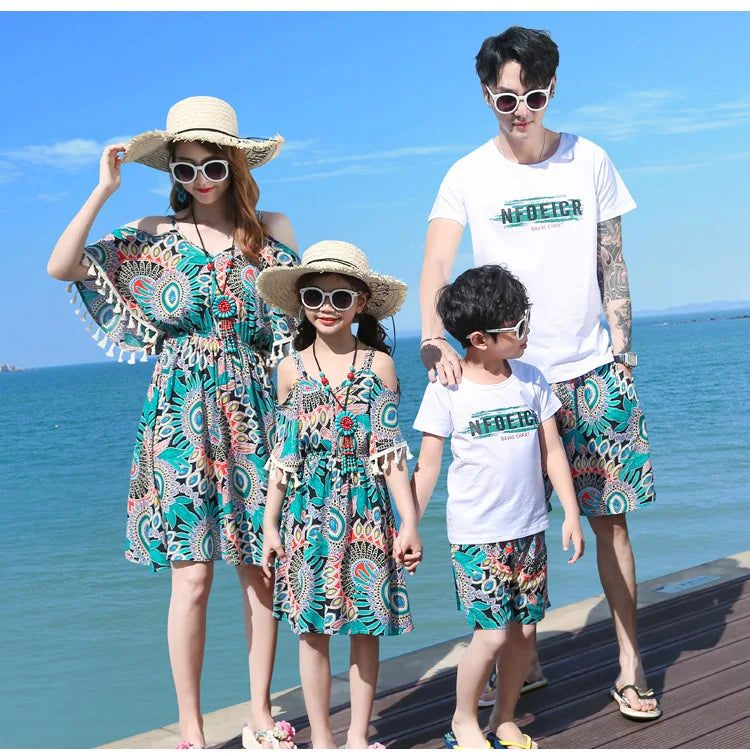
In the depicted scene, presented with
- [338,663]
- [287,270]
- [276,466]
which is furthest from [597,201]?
[338,663]

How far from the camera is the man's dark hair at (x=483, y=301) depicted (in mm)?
2736

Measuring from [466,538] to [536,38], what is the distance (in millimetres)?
1404

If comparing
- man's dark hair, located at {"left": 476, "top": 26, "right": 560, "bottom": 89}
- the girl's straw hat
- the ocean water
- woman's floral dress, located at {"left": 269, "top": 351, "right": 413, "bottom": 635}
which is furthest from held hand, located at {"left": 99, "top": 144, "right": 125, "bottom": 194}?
the ocean water

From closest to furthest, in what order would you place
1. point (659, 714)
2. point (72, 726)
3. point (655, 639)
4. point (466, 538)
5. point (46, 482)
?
point (466, 538)
point (659, 714)
point (655, 639)
point (72, 726)
point (46, 482)

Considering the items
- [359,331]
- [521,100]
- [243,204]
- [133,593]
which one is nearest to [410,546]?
[359,331]

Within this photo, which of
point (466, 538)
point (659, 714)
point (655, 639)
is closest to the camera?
point (466, 538)

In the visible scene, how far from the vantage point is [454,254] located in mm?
3078

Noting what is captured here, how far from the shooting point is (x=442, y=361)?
280 cm

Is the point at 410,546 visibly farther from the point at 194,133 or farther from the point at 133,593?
the point at 133,593

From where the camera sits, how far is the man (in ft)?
9.55

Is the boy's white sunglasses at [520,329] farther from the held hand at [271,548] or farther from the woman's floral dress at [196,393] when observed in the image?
the held hand at [271,548]

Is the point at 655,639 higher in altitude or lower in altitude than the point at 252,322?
lower

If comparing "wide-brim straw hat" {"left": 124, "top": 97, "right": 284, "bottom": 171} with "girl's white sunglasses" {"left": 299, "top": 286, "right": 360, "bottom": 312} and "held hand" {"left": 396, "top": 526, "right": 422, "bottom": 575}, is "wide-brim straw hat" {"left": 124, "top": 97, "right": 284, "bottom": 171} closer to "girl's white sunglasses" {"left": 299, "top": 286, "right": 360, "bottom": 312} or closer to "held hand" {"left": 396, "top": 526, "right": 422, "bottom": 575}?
"girl's white sunglasses" {"left": 299, "top": 286, "right": 360, "bottom": 312}

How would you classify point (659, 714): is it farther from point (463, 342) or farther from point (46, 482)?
point (46, 482)
